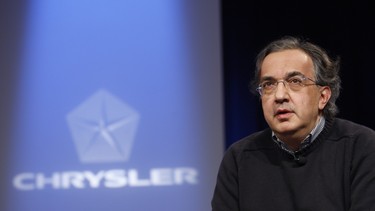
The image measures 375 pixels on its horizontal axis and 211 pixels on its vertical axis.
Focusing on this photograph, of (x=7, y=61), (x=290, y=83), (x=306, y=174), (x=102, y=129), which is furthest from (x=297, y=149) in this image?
(x=7, y=61)

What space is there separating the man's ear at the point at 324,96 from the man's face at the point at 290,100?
0.15 feet

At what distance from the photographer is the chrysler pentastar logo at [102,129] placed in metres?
3.46

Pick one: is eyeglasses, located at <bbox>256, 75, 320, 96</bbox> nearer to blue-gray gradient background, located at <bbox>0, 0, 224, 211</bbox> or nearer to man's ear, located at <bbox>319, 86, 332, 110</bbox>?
man's ear, located at <bbox>319, 86, 332, 110</bbox>

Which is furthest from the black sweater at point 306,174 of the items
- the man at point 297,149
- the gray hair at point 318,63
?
→ the gray hair at point 318,63

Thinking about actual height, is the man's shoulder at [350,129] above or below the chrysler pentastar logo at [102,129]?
above

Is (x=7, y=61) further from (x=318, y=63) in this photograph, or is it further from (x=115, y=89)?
(x=318, y=63)

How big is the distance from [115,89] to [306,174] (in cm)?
211

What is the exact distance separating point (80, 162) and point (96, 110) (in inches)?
13.9

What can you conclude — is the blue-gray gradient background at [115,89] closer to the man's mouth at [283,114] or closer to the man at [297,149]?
the man at [297,149]

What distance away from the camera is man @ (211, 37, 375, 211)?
1.56m

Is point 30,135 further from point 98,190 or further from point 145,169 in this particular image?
point 145,169

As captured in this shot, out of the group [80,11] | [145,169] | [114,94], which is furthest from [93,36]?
[145,169]

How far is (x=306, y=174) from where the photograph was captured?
5.30 ft

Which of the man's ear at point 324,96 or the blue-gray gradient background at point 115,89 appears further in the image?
the blue-gray gradient background at point 115,89
